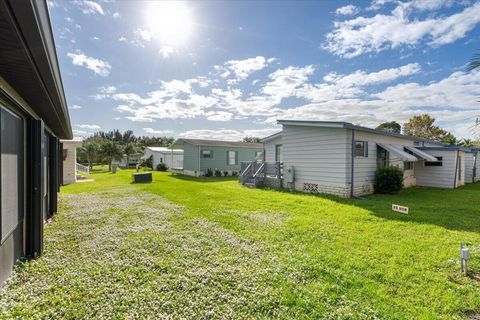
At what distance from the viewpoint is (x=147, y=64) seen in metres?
12.3

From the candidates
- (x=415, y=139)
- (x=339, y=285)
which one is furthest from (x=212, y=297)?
(x=415, y=139)

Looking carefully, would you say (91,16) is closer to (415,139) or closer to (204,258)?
(204,258)

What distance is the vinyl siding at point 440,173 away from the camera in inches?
566

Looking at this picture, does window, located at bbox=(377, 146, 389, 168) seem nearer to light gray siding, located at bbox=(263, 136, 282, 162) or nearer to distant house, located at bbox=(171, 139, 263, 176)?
light gray siding, located at bbox=(263, 136, 282, 162)

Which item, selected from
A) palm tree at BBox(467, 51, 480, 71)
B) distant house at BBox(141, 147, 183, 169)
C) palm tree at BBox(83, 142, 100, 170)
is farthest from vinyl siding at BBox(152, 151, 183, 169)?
palm tree at BBox(467, 51, 480, 71)

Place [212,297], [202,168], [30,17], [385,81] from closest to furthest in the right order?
[30,17] → [212,297] → [385,81] → [202,168]

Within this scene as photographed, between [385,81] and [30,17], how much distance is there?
19.8 metres

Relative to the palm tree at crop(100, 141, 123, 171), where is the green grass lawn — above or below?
below

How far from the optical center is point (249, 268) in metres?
3.83

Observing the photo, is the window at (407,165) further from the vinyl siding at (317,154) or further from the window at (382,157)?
the vinyl siding at (317,154)

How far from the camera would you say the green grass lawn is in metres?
2.83

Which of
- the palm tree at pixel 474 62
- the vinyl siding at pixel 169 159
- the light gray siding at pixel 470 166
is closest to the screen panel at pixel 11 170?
the palm tree at pixel 474 62

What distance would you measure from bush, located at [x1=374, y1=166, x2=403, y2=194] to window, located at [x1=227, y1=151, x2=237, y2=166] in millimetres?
14071

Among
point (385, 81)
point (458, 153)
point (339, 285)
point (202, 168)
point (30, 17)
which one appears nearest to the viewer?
point (30, 17)
